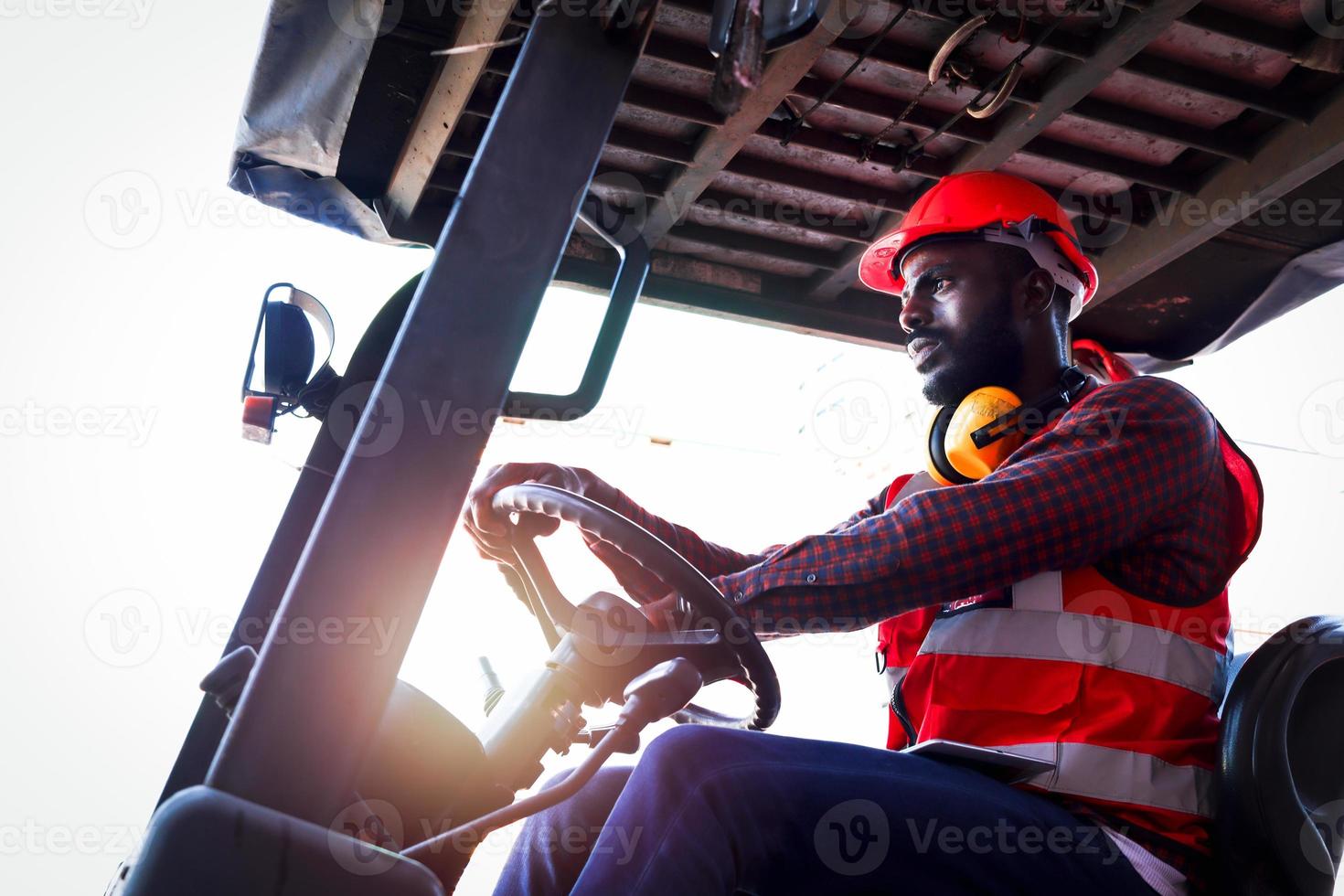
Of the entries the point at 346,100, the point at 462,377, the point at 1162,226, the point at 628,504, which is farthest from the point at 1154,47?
the point at 462,377

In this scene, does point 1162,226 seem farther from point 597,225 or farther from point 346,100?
point 346,100

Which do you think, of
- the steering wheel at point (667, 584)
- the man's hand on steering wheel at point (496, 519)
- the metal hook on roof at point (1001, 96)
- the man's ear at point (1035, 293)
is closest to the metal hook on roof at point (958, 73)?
the metal hook on roof at point (1001, 96)

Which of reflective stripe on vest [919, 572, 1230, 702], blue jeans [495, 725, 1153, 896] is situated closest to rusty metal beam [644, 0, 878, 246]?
reflective stripe on vest [919, 572, 1230, 702]

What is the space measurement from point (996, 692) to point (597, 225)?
3.71 ft

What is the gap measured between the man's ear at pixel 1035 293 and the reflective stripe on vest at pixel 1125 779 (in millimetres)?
1212

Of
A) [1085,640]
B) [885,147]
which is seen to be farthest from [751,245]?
[1085,640]

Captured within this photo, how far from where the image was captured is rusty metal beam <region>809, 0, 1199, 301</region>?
2.31m

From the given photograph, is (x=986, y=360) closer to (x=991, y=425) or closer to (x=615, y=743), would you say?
(x=991, y=425)

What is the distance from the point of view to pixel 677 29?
2434 millimetres

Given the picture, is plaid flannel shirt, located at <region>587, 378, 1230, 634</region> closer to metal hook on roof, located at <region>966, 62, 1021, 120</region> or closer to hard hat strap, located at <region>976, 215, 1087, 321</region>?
hard hat strap, located at <region>976, 215, 1087, 321</region>

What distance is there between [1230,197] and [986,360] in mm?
823

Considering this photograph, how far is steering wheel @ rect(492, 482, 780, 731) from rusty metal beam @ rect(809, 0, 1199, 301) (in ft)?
5.22

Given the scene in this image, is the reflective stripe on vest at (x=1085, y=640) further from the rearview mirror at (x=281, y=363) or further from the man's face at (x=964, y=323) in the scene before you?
the rearview mirror at (x=281, y=363)

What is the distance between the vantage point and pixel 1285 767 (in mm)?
1649
